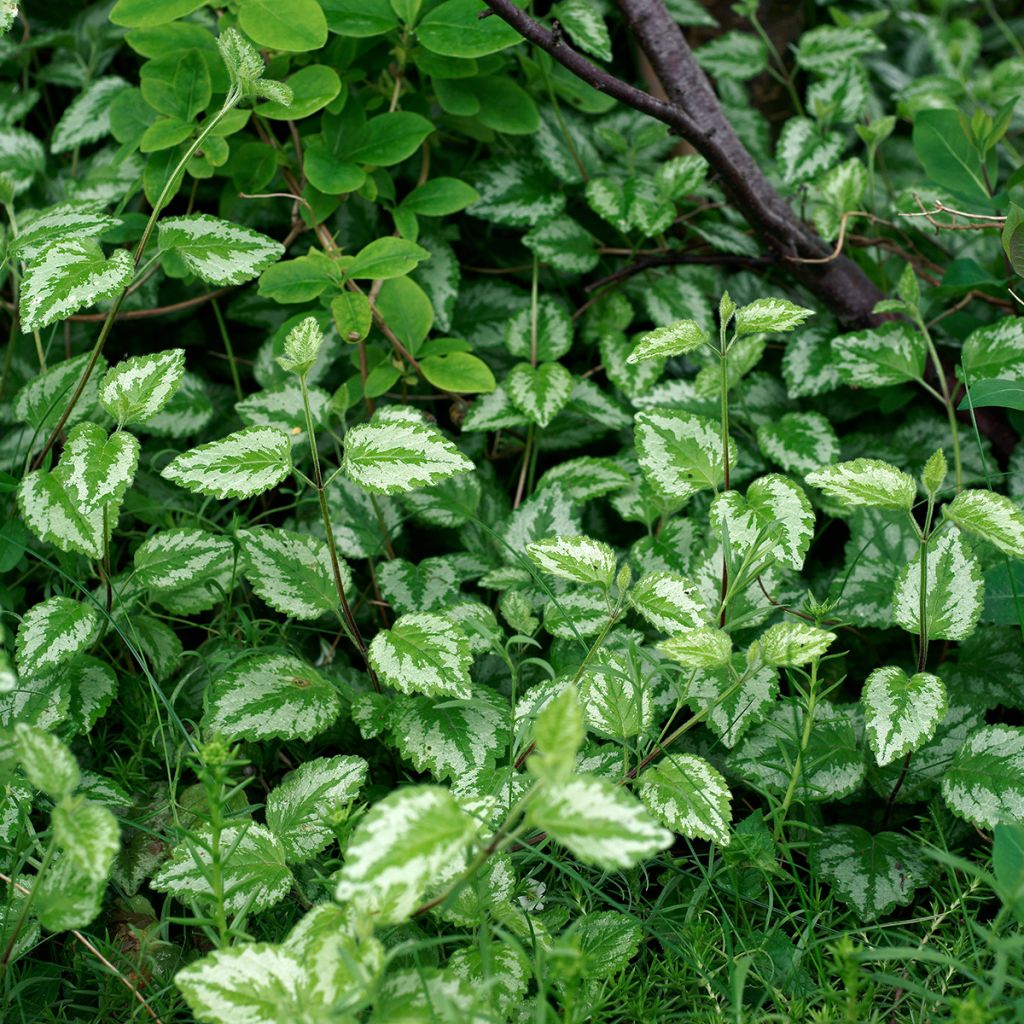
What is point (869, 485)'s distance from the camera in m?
1.25

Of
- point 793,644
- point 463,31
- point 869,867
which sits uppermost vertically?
point 463,31

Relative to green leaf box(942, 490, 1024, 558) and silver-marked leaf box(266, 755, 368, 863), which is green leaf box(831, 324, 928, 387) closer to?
green leaf box(942, 490, 1024, 558)

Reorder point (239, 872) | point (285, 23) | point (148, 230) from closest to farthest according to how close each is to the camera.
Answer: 1. point (239, 872)
2. point (148, 230)
3. point (285, 23)

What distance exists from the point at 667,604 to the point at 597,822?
1.52ft

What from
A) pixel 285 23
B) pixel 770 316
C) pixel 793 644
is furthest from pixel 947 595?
pixel 285 23

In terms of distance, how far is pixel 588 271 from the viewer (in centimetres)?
207

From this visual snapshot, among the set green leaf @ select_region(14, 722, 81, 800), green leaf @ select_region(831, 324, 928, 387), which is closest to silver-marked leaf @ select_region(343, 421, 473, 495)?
green leaf @ select_region(14, 722, 81, 800)

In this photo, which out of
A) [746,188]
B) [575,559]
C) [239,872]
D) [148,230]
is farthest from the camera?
[746,188]

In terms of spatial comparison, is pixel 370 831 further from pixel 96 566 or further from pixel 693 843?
pixel 96 566

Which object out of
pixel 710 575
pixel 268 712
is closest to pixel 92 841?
pixel 268 712

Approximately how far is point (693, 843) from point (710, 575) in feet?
1.22

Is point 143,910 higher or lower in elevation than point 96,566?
lower

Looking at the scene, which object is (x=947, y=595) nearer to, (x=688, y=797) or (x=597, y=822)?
(x=688, y=797)

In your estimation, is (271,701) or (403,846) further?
(271,701)
